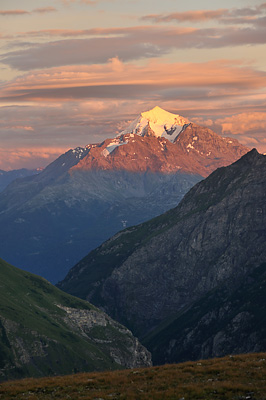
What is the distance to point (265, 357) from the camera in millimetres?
76625

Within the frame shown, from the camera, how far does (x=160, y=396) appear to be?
190 feet

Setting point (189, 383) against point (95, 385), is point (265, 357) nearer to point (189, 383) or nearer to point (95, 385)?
point (189, 383)

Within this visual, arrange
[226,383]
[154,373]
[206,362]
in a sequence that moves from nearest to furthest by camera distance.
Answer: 1. [226,383]
2. [154,373]
3. [206,362]

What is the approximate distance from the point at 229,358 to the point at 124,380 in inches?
726

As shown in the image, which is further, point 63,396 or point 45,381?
point 45,381

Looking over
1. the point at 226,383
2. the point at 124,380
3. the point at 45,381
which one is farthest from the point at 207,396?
the point at 45,381

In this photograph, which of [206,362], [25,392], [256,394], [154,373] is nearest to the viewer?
[256,394]

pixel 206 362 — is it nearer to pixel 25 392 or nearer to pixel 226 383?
pixel 226 383

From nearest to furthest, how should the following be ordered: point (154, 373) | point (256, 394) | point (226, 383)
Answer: point (256, 394)
point (226, 383)
point (154, 373)

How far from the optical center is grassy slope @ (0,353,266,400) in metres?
58.2

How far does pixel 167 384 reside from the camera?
6412 cm

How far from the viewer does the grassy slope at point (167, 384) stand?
5822 centimetres

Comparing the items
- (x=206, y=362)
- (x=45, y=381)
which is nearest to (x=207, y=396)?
(x=206, y=362)

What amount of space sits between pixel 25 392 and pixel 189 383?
19750mm
